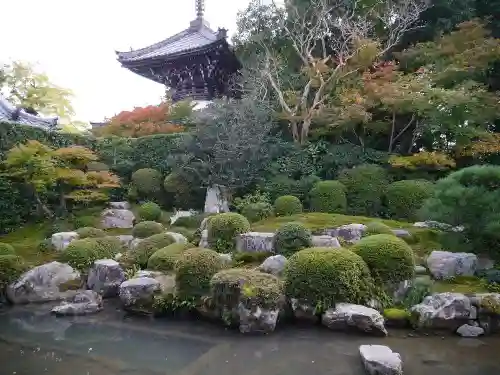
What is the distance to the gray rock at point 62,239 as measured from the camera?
35.7 feet

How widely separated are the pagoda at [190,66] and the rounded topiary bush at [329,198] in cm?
760

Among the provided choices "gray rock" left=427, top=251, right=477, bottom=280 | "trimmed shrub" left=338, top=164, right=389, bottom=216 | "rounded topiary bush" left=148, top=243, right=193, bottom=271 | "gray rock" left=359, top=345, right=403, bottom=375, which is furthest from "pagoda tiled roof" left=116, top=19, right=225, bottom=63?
"gray rock" left=359, top=345, right=403, bottom=375

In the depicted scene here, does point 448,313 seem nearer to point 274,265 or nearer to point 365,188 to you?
point 274,265

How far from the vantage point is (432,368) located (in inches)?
210

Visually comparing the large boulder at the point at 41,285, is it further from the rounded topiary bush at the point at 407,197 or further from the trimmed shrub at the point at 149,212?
the rounded topiary bush at the point at 407,197

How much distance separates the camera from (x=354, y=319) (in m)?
6.58

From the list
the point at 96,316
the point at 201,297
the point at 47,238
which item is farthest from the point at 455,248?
the point at 47,238

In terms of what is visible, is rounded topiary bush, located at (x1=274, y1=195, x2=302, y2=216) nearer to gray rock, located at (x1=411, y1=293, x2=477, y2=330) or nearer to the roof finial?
gray rock, located at (x1=411, y1=293, x2=477, y2=330)

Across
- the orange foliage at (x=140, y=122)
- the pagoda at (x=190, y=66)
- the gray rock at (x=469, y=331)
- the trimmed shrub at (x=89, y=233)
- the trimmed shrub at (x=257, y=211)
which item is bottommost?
the gray rock at (x=469, y=331)

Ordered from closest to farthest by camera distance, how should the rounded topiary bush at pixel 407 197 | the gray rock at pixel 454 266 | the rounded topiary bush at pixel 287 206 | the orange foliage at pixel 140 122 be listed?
1. the gray rock at pixel 454 266
2. the rounded topiary bush at pixel 407 197
3. the rounded topiary bush at pixel 287 206
4. the orange foliage at pixel 140 122

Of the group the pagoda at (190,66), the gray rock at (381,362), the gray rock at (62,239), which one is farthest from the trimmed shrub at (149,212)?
the gray rock at (381,362)

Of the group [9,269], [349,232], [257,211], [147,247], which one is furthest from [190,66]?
[9,269]

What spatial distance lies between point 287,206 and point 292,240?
10.7 feet

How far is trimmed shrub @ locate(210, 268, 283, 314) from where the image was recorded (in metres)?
6.67
